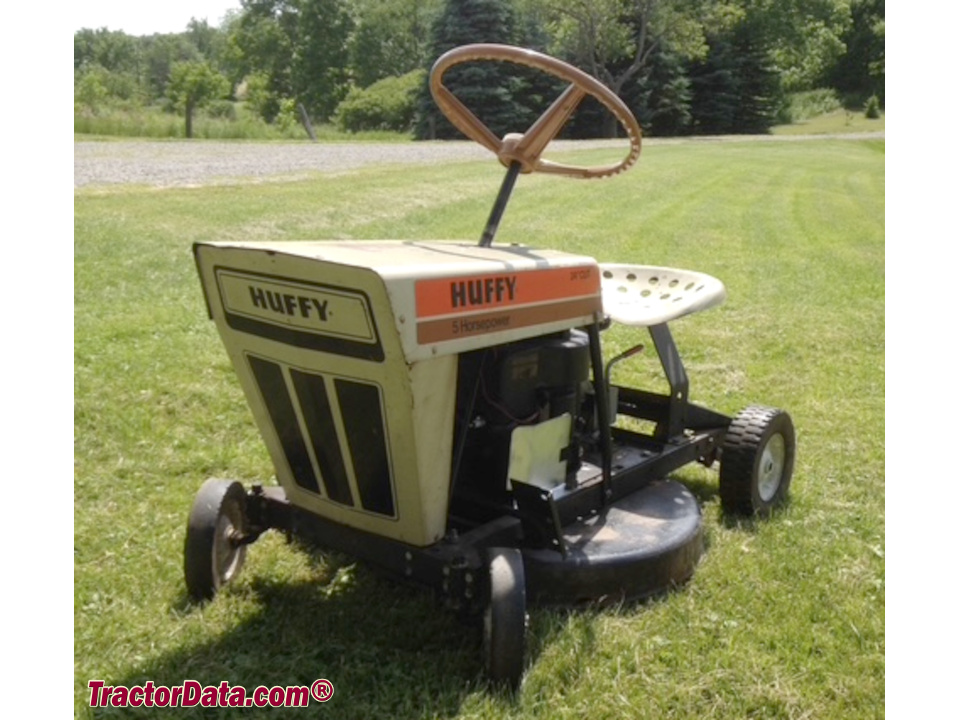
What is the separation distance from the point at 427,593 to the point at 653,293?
63.8 inches

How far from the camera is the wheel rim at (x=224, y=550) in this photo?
280 centimetres

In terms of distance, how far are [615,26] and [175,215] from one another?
19.5 metres

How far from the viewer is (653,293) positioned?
3.81 metres

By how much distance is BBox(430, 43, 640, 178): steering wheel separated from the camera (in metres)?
2.82

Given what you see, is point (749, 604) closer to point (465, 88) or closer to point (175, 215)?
point (175, 215)

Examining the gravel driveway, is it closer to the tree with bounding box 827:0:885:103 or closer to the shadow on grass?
the tree with bounding box 827:0:885:103

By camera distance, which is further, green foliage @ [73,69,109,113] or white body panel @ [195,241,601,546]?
green foliage @ [73,69,109,113]

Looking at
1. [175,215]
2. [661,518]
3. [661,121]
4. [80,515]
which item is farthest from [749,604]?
[661,121]

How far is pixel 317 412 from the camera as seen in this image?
8.39ft

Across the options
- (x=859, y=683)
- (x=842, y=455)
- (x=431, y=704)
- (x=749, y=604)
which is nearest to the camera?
(x=431, y=704)

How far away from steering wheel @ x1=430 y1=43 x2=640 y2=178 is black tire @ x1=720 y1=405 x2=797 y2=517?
114 centimetres

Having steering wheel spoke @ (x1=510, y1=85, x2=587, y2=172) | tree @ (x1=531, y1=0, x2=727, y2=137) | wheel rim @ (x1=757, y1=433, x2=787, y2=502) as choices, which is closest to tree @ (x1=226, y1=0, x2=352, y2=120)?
tree @ (x1=531, y1=0, x2=727, y2=137)

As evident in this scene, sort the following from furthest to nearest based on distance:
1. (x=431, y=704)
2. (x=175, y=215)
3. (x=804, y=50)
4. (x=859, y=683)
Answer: (x=804, y=50)
(x=175, y=215)
(x=859, y=683)
(x=431, y=704)

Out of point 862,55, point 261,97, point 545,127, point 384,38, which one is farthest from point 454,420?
point 384,38
